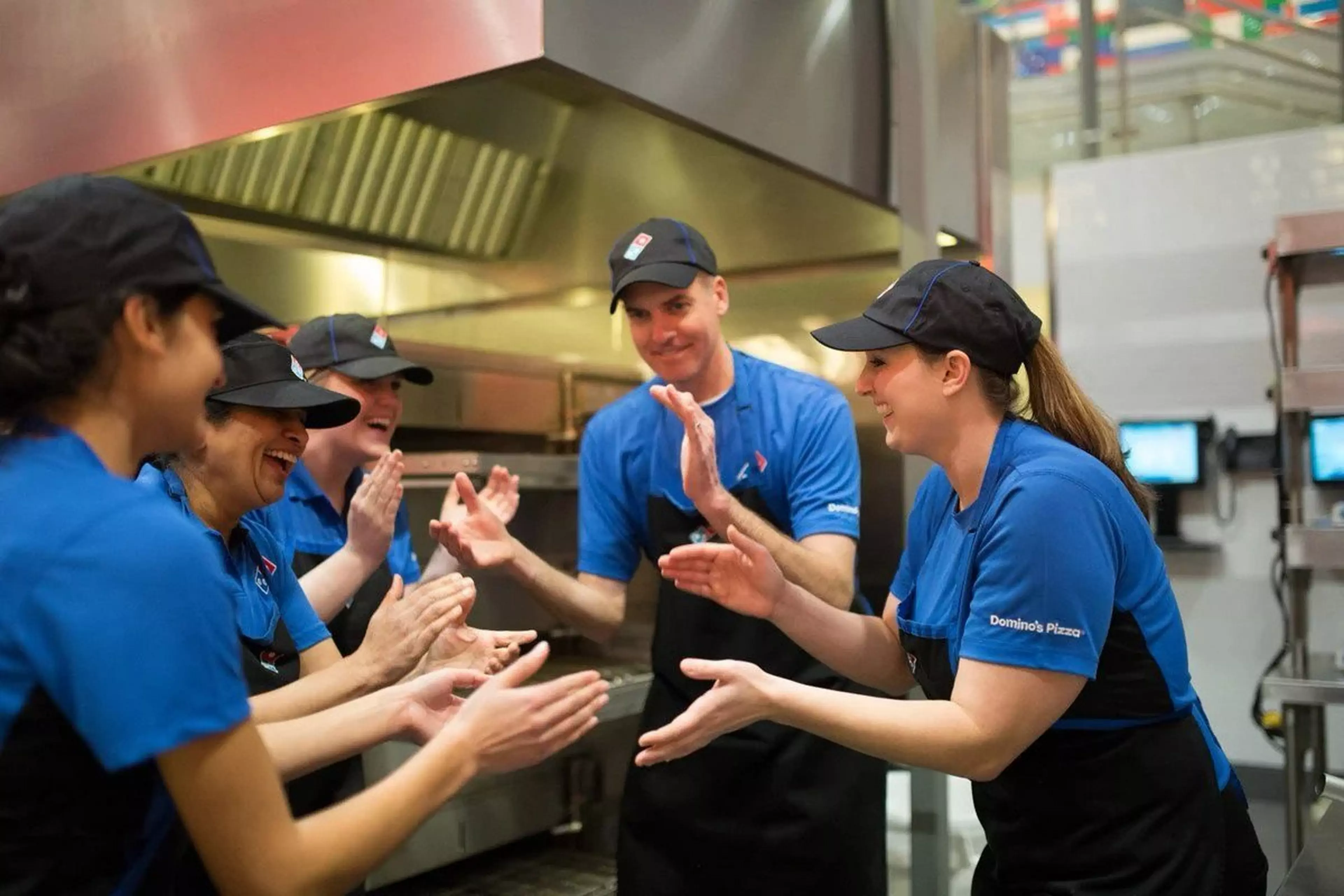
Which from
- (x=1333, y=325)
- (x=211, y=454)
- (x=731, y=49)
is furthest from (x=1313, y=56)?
(x=211, y=454)

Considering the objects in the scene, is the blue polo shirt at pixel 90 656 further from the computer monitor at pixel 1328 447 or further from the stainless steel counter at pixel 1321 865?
the computer monitor at pixel 1328 447

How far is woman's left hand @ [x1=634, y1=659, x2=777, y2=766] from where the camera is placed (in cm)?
120

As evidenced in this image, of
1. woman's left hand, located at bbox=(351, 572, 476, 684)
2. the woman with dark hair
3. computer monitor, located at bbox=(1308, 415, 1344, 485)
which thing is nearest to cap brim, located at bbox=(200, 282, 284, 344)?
the woman with dark hair

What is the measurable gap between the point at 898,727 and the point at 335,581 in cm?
92

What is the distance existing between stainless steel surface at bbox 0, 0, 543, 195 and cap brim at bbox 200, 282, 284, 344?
78 centimetres

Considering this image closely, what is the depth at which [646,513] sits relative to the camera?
6.55 feet

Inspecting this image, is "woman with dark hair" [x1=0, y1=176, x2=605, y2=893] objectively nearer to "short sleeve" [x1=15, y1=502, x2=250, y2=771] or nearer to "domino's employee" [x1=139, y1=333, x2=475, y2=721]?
"short sleeve" [x1=15, y1=502, x2=250, y2=771]

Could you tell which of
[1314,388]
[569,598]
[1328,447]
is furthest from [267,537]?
[1328,447]

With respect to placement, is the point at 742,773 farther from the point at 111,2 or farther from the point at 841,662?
the point at 111,2

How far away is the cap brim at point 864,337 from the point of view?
130cm

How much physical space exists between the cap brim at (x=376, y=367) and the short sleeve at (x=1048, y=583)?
1.10m

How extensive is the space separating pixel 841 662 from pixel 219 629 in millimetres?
982

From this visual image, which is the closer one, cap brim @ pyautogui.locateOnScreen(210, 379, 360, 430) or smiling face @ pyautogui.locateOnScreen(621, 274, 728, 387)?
cap brim @ pyautogui.locateOnScreen(210, 379, 360, 430)

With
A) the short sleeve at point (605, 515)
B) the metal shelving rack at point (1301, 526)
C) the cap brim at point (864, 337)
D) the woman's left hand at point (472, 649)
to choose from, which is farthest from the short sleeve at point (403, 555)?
the metal shelving rack at point (1301, 526)
